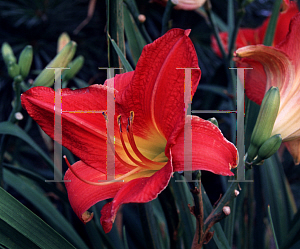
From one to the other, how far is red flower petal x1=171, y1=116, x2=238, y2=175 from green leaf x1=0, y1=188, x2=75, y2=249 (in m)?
0.21

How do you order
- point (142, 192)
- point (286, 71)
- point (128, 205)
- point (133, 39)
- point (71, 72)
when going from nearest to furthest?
1. point (142, 192)
2. point (286, 71)
3. point (133, 39)
4. point (71, 72)
5. point (128, 205)

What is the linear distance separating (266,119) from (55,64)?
0.44m

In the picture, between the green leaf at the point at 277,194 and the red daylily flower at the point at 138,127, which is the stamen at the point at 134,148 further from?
the green leaf at the point at 277,194

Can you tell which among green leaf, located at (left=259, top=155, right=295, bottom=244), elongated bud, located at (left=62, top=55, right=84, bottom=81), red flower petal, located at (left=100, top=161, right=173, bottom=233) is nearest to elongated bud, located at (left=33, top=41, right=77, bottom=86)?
elongated bud, located at (left=62, top=55, right=84, bottom=81)

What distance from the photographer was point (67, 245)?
1.23 ft

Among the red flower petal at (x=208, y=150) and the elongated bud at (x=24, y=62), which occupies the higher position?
the elongated bud at (x=24, y=62)

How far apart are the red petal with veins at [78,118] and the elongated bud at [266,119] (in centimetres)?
19

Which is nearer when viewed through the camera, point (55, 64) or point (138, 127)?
point (138, 127)

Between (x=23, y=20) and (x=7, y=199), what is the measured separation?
51.0 inches

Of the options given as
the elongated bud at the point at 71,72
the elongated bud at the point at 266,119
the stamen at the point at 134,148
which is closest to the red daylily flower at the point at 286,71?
Answer: the elongated bud at the point at 266,119

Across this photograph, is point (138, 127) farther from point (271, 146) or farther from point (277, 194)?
point (277, 194)

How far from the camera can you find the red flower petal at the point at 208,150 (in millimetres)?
268

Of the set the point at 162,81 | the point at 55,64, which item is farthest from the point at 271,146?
the point at 55,64

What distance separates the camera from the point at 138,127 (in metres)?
0.37
